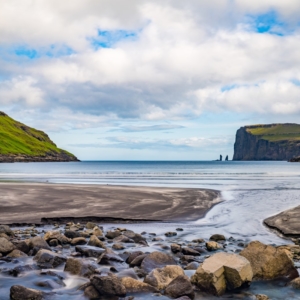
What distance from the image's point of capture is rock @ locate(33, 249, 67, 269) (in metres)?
12.5

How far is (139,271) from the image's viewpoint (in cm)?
1186

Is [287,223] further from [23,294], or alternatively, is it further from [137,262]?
[23,294]

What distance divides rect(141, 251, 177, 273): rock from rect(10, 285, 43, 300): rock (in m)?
3.79

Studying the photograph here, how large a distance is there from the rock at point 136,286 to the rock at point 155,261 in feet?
5.35

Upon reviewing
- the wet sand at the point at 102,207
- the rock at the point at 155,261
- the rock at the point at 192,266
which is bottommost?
the wet sand at the point at 102,207

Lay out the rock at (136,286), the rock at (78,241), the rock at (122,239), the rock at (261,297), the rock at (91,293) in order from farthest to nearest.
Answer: the rock at (122,239) → the rock at (78,241) → the rock at (136,286) → the rock at (261,297) → the rock at (91,293)

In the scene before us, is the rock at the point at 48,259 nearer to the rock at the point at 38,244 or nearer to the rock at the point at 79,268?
the rock at the point at 79,268

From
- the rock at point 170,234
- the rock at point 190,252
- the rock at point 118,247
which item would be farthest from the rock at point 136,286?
the rock at point 170,234

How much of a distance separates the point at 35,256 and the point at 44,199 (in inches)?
783

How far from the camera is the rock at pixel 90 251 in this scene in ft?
45.8

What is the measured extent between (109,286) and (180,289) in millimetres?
1918

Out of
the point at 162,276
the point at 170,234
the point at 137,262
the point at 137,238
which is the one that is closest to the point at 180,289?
the point at 162,276

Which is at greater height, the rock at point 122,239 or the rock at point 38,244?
the rock at point 38,244

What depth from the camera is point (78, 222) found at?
902 inches
